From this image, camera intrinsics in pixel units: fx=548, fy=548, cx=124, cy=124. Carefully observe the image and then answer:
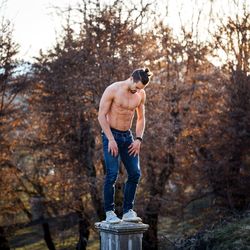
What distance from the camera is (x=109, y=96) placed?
748cm

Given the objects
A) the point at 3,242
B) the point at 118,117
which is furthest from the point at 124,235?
the point at 3,242

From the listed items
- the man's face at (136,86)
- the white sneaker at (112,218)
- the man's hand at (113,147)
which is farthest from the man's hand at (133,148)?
the white sneaker at (112,218)

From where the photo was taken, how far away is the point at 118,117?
7.56 meters

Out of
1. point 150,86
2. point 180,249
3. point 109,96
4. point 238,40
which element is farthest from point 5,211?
point 109,96

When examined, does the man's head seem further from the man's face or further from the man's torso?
the man's torso

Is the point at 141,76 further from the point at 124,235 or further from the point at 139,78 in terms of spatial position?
the point at 124,235

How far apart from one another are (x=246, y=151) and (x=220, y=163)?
0.89m

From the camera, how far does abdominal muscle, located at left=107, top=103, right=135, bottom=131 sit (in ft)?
24.8

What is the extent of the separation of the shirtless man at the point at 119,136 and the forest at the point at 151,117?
838 centimetres

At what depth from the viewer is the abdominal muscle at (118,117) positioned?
24.8 ft

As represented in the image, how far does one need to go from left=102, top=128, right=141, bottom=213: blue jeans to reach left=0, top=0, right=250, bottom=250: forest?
8325mm

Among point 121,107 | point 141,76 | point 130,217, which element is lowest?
point 130,217

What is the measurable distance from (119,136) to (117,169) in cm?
46

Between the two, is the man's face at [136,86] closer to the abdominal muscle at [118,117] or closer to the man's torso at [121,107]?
the man's torso at [121,107]
